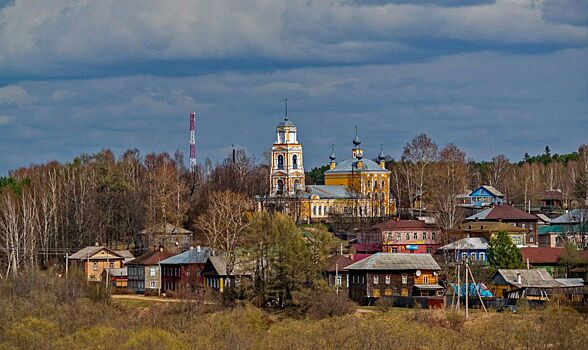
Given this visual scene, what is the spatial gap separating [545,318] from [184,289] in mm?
21902

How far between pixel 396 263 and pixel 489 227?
13.6 metres

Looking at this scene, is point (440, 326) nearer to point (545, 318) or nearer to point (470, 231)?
point (545, 318)

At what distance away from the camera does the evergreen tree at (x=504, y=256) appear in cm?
6209

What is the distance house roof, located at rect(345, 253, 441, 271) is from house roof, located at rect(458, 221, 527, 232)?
1137 centimetres

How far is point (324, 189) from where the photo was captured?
9269cm

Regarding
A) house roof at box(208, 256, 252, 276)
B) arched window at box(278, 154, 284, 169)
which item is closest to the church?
arched window at box(278, 154, 284, 169)

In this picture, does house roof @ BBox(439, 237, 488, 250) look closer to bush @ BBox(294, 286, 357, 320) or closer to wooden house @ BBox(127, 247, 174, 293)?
bush @ BBox(294, 286, 357, 320)

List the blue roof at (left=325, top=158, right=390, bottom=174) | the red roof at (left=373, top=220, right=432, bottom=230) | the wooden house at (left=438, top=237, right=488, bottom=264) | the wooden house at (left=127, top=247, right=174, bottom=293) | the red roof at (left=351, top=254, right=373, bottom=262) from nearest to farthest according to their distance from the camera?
the red roof at (left=351, top=254, right=373, bottom=262) < the wooden house at (left=438, top=237, right=488, bottom=264) < the wooden house at (left=127, top=247, right=174, bottom=293) < the red roof at (left=373, top=220, right=432, bottom=230) < the blue roof at (left=325, top=158, right=390, bottom=174)

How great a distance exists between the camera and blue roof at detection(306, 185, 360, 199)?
9106cm

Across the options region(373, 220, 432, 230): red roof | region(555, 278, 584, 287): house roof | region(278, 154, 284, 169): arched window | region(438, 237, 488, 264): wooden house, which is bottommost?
region(555, 278, 584, 287): house roof

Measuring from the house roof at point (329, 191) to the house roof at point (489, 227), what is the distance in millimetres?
17910

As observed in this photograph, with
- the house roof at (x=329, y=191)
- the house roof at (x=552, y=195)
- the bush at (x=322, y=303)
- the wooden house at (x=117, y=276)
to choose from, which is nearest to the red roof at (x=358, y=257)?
the bush at (x=322, y=303)

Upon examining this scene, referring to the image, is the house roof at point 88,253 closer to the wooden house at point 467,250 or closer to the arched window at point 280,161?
the wooden house at point 467,250

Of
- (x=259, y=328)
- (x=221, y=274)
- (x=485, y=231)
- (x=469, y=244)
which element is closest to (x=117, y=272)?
(x=221, y=274)
